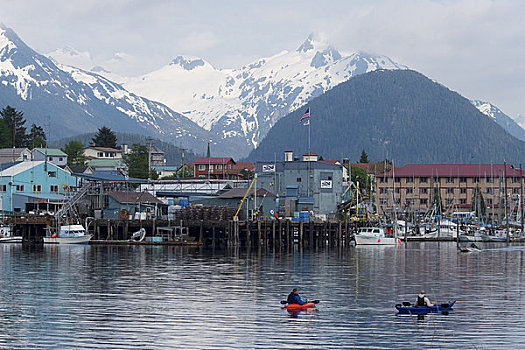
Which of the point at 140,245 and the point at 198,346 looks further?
the point at 140,245

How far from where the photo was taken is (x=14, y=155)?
18562 cm

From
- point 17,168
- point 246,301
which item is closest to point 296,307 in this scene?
point 246,301

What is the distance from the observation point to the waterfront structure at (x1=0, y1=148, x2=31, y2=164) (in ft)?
610

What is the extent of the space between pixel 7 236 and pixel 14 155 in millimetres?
59850

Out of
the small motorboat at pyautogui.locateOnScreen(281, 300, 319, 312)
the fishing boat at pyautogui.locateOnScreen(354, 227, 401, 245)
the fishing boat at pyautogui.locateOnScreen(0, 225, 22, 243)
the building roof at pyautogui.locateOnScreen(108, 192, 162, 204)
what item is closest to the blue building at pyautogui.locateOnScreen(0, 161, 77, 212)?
the building roof at pyautogui.locateOnScreen(108, 192, 162, 204)

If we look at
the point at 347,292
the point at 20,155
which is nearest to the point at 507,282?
the point at 347,292

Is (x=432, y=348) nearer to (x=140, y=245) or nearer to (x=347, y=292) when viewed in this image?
(x=347, y=292)

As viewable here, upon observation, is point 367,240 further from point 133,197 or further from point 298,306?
point 298,306

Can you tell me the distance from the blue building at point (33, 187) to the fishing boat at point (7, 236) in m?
11.4

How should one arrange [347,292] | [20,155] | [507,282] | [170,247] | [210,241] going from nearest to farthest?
[347,292]
[507,282]
[170,247]
[210,241]
[20,155]

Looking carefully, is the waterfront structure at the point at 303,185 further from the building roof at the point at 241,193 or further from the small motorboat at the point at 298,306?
the small motorboat at the point at 298,306

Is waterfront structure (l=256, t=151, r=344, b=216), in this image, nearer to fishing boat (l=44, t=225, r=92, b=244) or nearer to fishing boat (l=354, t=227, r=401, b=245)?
fishing boat (l=354, t=227, r=401, b=245)

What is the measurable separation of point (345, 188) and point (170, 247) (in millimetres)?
49981

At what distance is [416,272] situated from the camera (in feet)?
268
